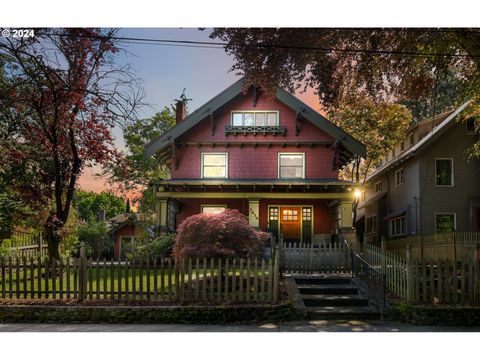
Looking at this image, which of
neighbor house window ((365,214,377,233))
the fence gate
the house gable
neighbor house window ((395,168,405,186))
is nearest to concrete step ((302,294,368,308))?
the fence gate

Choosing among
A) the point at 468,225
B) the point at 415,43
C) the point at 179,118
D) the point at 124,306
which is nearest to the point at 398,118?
the point at 415,43

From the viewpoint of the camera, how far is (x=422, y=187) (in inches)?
364

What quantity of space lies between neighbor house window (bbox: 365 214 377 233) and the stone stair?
1.72 m

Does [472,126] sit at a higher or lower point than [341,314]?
higher

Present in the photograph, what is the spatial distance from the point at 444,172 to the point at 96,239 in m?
6.70

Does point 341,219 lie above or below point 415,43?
below

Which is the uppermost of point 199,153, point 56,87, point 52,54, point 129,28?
point 129,28

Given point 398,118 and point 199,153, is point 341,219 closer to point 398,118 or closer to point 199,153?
point 398,118

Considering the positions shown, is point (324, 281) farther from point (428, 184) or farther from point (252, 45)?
point (252, 45)

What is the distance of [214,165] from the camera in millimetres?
9891

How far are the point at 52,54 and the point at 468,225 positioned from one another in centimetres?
772

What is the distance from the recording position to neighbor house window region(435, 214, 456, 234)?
7.32 meters

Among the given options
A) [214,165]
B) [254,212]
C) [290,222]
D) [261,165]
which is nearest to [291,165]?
[261,165]

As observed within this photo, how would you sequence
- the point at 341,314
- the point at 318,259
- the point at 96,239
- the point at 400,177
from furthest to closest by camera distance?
the point at 400,177 → the point at 318,259 → the point at 96,239 → the point at 341,314
